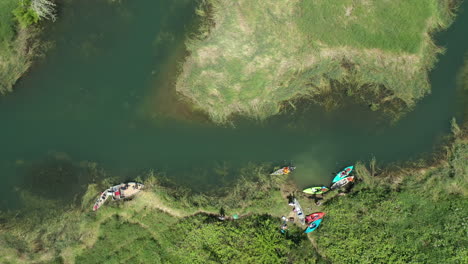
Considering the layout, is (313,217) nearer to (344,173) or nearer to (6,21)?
(344,173)

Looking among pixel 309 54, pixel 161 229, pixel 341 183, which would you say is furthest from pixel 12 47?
pixel 341 183

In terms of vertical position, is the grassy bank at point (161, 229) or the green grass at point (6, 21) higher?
the green grass at point (6, 21)

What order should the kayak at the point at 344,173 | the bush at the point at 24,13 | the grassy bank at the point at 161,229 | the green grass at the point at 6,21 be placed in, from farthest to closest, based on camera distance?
the kayak at the point at 344,173, the grassy bank at the point at 161,229, the green grass at the point at 6,21, the bush at the point at 24,13

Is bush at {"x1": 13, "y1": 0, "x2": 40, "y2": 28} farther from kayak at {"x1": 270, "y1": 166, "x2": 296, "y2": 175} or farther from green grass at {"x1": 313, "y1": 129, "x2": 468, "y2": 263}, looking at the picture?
green grass at {"x1": 313, "y1": 129, "x2": 468, "y2": 263}

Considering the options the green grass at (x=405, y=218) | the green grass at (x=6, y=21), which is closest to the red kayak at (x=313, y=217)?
the green grass at (x=405, y=218)

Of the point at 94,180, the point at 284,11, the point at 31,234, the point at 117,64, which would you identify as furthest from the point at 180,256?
the point at 284,11

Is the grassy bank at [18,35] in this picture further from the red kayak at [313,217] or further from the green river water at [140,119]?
the red kayak at [313,217]

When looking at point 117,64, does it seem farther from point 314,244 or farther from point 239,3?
point 314,244
